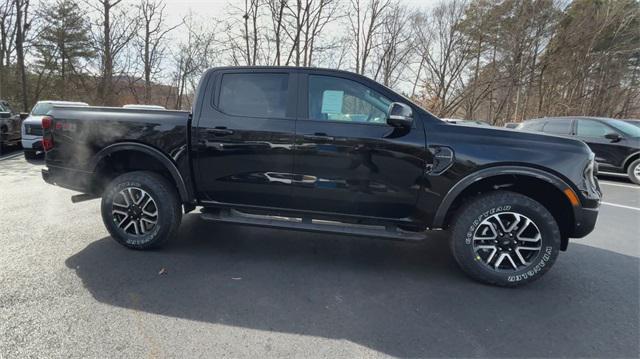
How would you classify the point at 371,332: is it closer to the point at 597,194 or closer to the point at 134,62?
the point at 597,194

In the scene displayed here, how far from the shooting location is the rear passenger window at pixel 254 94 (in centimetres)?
331

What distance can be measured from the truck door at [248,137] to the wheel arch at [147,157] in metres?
0.18

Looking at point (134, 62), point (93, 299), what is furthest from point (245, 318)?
point (134, 62)

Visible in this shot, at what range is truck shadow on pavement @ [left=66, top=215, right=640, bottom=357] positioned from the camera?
7.63ft

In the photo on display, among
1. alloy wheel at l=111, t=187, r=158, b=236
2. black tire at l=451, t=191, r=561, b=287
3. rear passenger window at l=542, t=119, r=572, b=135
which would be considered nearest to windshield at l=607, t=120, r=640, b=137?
rear passenger window at l=542, t=119, r=572, b=135

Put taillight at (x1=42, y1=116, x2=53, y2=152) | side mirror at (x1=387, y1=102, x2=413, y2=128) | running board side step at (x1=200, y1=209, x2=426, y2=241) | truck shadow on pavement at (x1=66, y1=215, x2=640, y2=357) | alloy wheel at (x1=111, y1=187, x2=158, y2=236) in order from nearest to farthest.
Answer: truck shadow on pavement at (x1=66, y1=215, x2=640, y2=357) < side mirror at (x1=387, y1=102, x2=413, y2=128) < running board side step at (x1=200, y1=209, x2=426, y2=241) < alloy wheel at (x1=111, y1=187, x2=158, y2=236) < taillight at (x1=42, y1=116, x2=53, y2=152)

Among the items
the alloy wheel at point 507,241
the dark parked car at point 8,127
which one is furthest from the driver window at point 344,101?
the dark parked car at point 8,127

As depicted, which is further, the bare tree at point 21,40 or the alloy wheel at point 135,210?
the bare tree at point 21,40

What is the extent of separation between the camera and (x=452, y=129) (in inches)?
120

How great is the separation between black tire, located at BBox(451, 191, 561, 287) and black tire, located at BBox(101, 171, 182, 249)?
9.59 feet

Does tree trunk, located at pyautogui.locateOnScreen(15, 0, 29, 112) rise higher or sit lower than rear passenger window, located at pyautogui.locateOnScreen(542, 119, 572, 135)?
higher

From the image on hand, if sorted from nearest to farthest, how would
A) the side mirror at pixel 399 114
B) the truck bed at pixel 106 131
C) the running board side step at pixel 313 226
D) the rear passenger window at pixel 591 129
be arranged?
the side mirror at pixel 399 114, the running board side step at pixel 313 226, the truck bed at pixel 106 131, the rear passenger window at pixel 591 129

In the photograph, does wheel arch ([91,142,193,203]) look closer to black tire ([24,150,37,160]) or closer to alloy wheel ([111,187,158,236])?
alloy wheel ([111,187,158,236])

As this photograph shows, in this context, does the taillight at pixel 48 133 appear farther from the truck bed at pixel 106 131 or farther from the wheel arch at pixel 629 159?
the wheel arch at pixel 629 159
